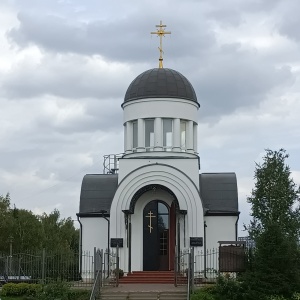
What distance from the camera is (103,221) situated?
29.5 metres

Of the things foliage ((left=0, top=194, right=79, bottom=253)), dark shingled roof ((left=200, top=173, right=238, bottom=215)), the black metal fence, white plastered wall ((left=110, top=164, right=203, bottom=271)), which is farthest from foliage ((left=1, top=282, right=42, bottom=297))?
foliage ((left=0, top=194, right=79, bottom=253))

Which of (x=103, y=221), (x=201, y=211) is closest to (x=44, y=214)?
(x=103, y=221)

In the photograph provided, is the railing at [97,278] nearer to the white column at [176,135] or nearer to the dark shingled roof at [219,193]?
the dark shingled roof at [219,193]

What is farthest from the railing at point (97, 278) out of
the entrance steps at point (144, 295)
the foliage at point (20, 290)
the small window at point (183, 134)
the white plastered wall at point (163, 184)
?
the small window at point (183, 134)

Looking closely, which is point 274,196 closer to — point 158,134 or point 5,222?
point 158,134

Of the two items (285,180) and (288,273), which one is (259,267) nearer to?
(288,273)

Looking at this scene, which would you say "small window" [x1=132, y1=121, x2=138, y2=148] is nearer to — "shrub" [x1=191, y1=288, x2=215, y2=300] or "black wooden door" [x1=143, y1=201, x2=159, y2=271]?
"black wooden door" [x1=143, y1=201, x2=159, y2=271]

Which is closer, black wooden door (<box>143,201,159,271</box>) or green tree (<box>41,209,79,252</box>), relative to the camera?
black wooden door (<box>143,201,159,271</box>)

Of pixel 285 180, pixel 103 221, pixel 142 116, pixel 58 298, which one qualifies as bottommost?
pixel 58 298

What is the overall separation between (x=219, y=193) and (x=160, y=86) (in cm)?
529

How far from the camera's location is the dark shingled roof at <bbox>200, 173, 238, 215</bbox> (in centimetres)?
2894

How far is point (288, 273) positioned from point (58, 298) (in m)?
7.37

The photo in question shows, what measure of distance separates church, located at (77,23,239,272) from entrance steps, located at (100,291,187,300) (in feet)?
16.5

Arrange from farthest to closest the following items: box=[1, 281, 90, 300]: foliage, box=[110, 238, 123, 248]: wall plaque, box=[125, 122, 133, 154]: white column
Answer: box=[125, 122, 133, 154]: white column
box=[110, 238, 123, 248]: wall plaque
box=[1, 281, 90, 300]: foliage
